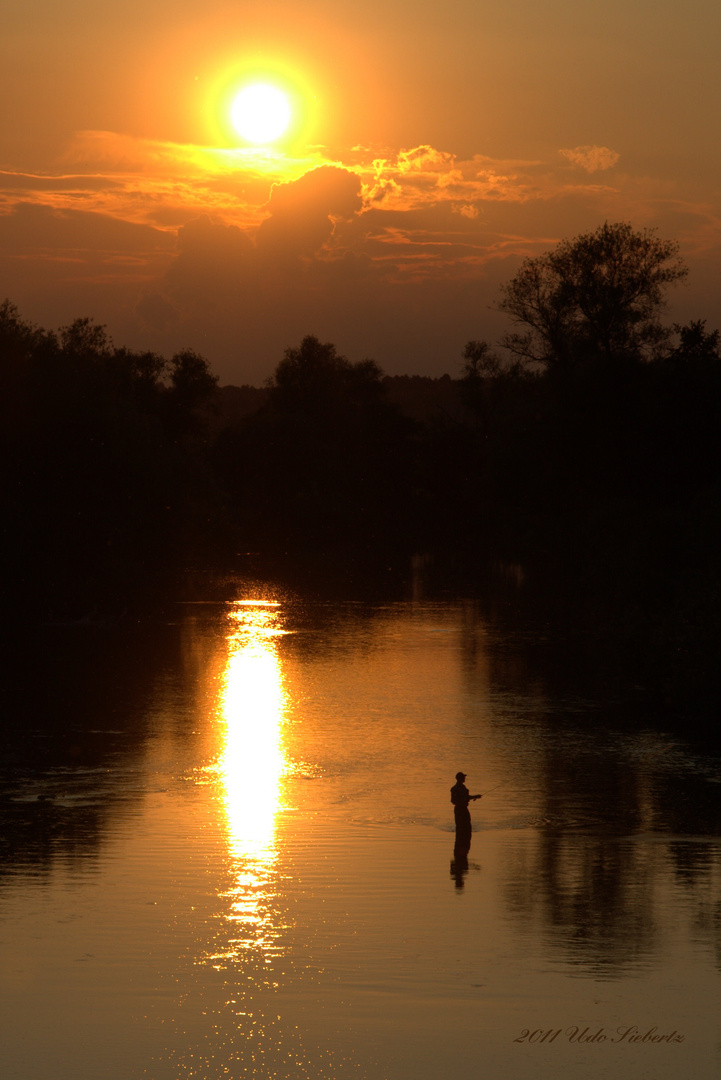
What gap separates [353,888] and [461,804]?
285 cm

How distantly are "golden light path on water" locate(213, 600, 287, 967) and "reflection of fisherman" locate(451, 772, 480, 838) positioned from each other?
362 cm

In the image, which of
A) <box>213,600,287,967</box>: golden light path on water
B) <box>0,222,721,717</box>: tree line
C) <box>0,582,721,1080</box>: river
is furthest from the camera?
<box>0,222,721,717</box>: tree line

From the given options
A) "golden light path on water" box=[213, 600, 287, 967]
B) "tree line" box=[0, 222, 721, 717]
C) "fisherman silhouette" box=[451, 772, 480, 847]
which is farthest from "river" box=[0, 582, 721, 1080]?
"tree line" box=[0, 222, 721, 717]

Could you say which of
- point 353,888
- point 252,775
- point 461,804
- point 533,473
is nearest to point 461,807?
point 461,804

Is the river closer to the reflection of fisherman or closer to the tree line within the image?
the reflection of fisherman

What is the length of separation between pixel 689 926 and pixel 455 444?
125 m

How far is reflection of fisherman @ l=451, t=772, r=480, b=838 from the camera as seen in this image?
24172mm

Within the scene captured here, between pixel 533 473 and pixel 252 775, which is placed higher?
pixel 533 473

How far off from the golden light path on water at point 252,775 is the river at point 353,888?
0.36ft

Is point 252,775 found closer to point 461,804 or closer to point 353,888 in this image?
point 461,804

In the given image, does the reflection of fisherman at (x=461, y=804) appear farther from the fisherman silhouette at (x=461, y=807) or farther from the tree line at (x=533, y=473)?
the tree line at (x=533, y=473)

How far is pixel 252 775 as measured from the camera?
1305 inches

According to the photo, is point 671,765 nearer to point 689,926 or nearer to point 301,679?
point 689,926

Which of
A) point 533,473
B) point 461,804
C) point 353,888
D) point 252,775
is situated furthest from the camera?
point 533,473
